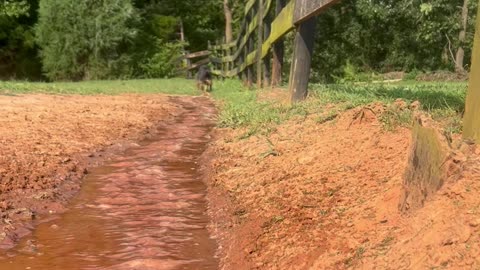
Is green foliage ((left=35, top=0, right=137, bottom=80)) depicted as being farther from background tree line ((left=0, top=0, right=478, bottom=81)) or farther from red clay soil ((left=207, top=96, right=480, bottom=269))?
red clay soil ((left=207, top=96, right=480, bottom=269))

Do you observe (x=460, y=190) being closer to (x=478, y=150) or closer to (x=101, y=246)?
(x=478, y=150)

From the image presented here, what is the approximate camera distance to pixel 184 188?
4816 mm

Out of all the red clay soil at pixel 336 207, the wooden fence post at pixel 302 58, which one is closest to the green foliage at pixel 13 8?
the wooden fence post at pixel 302 58

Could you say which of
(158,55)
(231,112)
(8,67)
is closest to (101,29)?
(158,55)

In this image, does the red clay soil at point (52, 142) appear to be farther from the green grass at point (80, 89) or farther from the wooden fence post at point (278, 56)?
the wooden fence post at point (278, 56)

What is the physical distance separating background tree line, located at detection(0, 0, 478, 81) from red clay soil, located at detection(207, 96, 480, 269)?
16113 millimetres

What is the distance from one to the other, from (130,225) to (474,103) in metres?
2.36

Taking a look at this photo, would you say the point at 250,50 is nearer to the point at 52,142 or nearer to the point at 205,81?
the point at 205,81

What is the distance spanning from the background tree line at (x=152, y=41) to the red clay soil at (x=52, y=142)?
13895 millimetres

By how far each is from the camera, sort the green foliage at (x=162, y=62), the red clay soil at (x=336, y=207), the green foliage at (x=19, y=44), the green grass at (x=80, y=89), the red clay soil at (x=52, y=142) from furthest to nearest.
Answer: the green foliage at (x=162, y=62) < the green foliage at (x=19, y=44) < the green grass at (x=80, y=89) < the red clay soil at (x=52, y=142) < the red clay soil at (x=336, y=207)

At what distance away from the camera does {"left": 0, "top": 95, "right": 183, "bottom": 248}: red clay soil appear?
4.22 metres

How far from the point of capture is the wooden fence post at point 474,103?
277cm

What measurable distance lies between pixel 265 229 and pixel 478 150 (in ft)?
4.54

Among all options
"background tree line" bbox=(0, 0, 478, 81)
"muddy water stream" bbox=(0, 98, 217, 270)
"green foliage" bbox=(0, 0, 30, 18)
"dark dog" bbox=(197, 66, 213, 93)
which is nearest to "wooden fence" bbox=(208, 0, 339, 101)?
"dark dog" bbox=(197, 66, 213, 93)
